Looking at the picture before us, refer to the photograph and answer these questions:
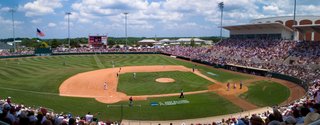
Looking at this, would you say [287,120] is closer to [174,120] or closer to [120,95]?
[174,120]

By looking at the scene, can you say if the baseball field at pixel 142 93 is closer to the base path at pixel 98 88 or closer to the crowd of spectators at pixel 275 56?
the base path at pixel 98 88

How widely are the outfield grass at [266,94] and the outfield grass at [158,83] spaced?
537 cm

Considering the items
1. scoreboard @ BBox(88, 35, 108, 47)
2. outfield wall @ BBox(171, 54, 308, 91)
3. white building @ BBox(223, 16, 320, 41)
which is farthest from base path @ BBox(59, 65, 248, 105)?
scoreboard @ BBox(88, 35, 108, 47)

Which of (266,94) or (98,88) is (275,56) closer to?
(266,94)

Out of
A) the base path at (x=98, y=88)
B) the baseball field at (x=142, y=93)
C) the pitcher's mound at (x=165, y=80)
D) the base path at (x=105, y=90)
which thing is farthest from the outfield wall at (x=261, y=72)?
the pitcher's mound at (x=165, y=80)

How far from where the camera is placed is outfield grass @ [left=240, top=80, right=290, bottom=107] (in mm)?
28641

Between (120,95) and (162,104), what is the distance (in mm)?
5434

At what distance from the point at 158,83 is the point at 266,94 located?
1277 centimetres

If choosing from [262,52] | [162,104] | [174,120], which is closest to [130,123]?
[174,120]

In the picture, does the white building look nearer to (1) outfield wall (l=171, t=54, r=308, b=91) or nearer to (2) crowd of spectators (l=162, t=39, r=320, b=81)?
(2) crowd of spectators (l=162, t=39, r=320, b=81)

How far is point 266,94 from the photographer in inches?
1240

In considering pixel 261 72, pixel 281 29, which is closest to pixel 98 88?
pixel 261 72

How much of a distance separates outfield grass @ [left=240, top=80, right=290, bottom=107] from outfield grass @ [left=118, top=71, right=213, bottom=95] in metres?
5.37

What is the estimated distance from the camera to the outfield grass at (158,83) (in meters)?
32.7
